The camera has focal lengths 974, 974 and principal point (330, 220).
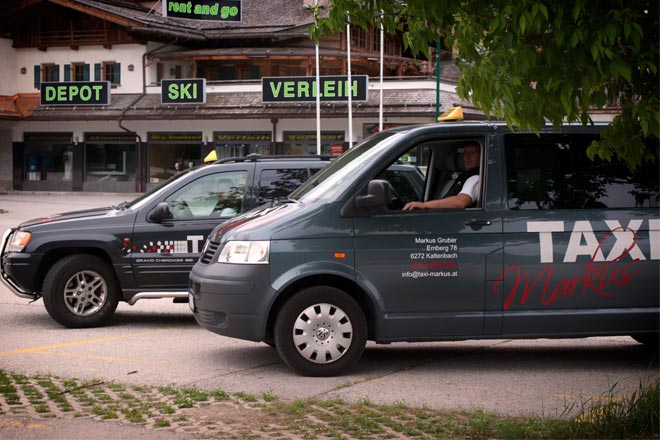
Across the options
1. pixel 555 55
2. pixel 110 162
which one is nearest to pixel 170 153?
pixel 110 162

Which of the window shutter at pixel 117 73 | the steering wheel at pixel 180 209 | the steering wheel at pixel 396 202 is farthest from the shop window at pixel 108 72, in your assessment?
the steering wheel at pixel 396 202

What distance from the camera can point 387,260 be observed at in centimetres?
763

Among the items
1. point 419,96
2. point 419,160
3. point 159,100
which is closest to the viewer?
point 419,160

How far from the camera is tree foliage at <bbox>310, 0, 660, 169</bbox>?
16.9 ft

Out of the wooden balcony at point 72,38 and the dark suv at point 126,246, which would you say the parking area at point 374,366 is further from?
the wooden balcony at point 72,38

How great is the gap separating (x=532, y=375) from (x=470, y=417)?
6.10 feet

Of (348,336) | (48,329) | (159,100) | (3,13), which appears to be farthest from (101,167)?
(348,336)

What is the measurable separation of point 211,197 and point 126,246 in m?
1.01

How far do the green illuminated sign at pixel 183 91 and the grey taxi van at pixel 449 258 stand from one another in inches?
1518

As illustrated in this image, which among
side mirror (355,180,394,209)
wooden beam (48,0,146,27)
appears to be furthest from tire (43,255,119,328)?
wooden beam (48,0,146,27)

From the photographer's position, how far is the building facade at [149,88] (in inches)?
1816

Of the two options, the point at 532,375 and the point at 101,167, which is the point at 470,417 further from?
the point at 101,167

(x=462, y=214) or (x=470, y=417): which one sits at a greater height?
(x=462, y=214)

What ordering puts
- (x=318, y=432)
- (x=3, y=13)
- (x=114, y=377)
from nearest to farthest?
(x=318, y=432)
(x=114, y=377)
(x=3, y=13)
